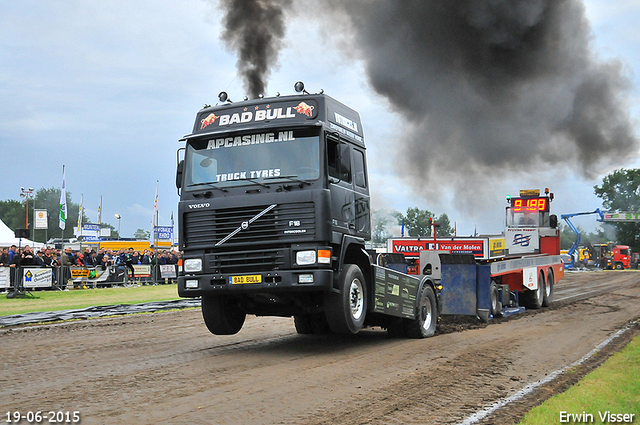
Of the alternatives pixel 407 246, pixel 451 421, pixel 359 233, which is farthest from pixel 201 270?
pixel 407 246

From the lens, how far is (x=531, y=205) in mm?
23328

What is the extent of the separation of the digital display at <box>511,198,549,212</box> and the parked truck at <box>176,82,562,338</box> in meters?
14.3

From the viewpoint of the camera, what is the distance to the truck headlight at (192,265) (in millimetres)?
9125

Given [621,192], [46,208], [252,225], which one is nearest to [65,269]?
[252,225]

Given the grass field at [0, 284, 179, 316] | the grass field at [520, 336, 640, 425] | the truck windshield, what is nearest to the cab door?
the truck windshield

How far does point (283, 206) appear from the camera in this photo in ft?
28.7

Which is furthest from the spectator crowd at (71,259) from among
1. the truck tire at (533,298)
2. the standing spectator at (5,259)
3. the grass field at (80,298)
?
the truck tire at (533,298)

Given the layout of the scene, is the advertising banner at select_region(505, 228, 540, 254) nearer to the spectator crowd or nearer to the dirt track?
the dirt track

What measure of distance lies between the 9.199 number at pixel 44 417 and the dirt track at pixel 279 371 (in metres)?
0.12

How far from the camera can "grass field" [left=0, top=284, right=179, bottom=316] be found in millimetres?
17234

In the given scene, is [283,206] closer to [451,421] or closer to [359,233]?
[359,233]

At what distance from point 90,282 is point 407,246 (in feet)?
50.3

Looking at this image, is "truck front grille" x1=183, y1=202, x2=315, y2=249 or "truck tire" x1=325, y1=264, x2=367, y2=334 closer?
"truck front grille" x1=183, y1=202, x2=315, y2=249

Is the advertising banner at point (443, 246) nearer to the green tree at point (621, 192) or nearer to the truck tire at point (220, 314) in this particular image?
the truck tire at point (220, 314)
